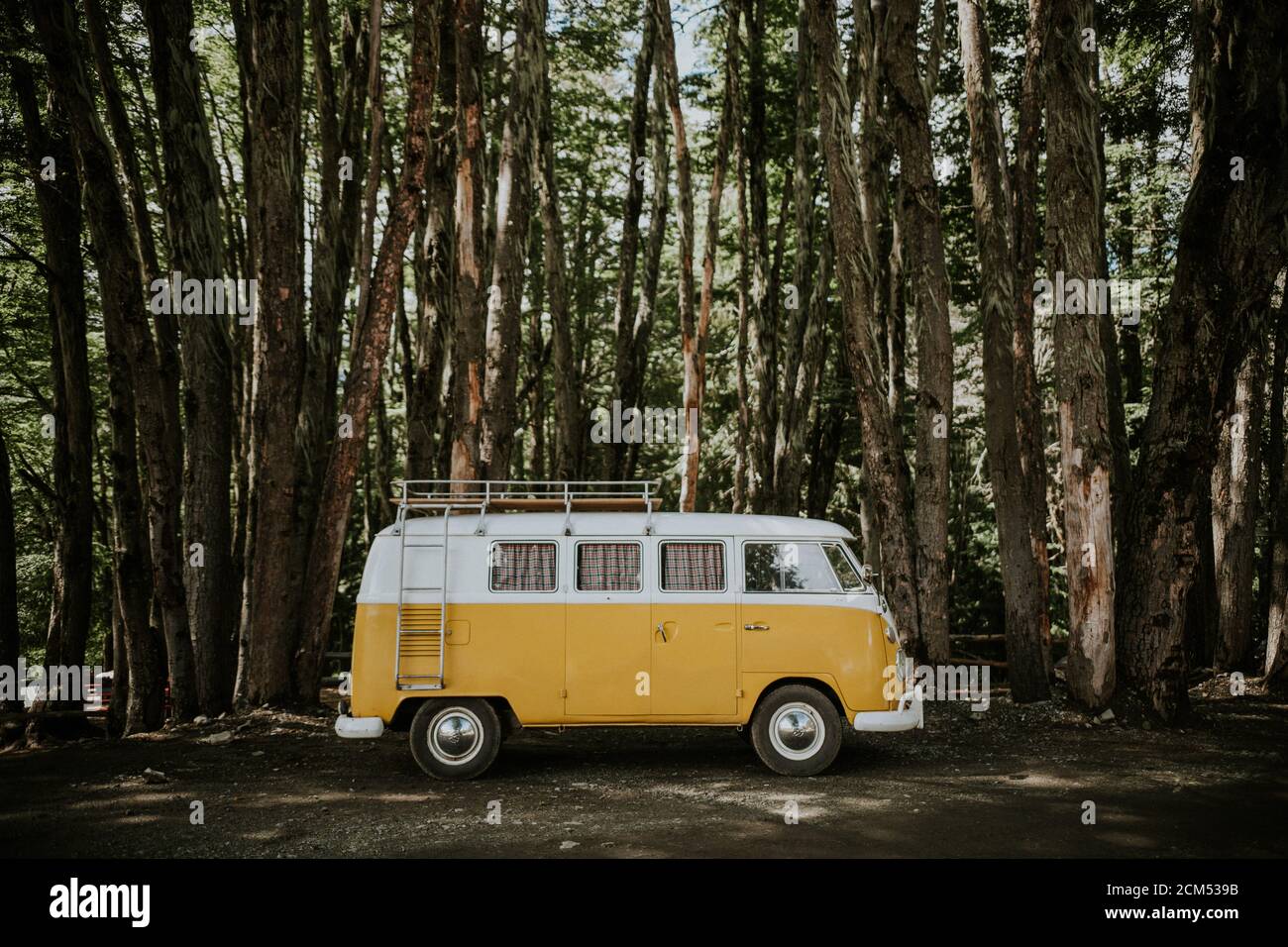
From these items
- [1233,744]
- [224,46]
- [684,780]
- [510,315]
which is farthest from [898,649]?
[224,46]

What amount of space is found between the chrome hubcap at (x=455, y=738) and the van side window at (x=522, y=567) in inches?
46.4

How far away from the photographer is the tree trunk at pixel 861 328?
533 inches

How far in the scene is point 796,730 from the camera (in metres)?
9.43

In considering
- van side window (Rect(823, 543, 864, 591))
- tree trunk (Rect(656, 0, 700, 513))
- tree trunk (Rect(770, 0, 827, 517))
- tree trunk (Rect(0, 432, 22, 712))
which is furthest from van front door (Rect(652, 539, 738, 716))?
tree trunk (Rect(0, 432, 22, 712))

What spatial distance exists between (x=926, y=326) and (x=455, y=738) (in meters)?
8.23

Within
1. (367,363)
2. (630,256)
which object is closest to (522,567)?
(367,363)

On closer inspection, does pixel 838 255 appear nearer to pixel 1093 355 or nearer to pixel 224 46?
pixel 1093 355

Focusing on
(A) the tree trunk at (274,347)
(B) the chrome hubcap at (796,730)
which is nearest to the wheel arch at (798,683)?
(B) the chrome hubcap at (796,730)

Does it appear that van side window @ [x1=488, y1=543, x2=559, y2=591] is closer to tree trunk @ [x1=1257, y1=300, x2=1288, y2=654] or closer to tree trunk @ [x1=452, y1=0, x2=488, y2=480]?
tree trunk @ [x1=452, y1=0, x2=488, y2=480]

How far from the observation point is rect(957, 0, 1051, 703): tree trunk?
13.5 m

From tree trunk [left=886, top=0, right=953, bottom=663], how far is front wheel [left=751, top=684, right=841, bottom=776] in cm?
475

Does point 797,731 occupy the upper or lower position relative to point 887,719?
lower

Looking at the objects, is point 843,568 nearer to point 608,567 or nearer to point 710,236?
point 608,567

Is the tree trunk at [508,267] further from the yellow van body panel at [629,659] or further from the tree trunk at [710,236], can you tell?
the tree trunk at [710,236]
